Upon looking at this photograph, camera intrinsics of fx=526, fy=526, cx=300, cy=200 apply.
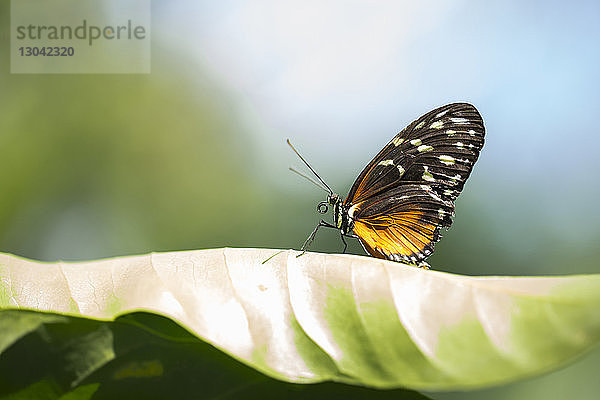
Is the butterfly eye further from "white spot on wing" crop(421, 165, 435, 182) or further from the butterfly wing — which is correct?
"white spot on wing" crop(421, 165, 435, 182)

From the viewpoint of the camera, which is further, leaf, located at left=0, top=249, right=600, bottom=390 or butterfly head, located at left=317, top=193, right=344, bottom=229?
butterfly head, located at left=317, top=193, right=344, bottom=229

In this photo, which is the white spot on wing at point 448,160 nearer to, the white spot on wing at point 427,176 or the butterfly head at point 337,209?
the white spot on wing at point 427,176

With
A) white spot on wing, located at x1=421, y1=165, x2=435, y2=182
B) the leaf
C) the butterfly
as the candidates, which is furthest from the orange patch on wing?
the leaf

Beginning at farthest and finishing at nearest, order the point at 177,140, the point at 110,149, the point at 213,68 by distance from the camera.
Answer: the point at 213,68
the point at 177,140
the point at 110,149

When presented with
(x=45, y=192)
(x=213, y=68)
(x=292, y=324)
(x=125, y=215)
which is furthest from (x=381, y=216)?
(x=213, y=68)

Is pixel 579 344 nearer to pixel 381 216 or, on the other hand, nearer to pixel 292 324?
pixel 292 324

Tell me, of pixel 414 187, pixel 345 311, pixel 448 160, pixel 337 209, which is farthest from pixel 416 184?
pixel 345 311

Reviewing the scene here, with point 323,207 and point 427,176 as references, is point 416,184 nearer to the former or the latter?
point 427,176
